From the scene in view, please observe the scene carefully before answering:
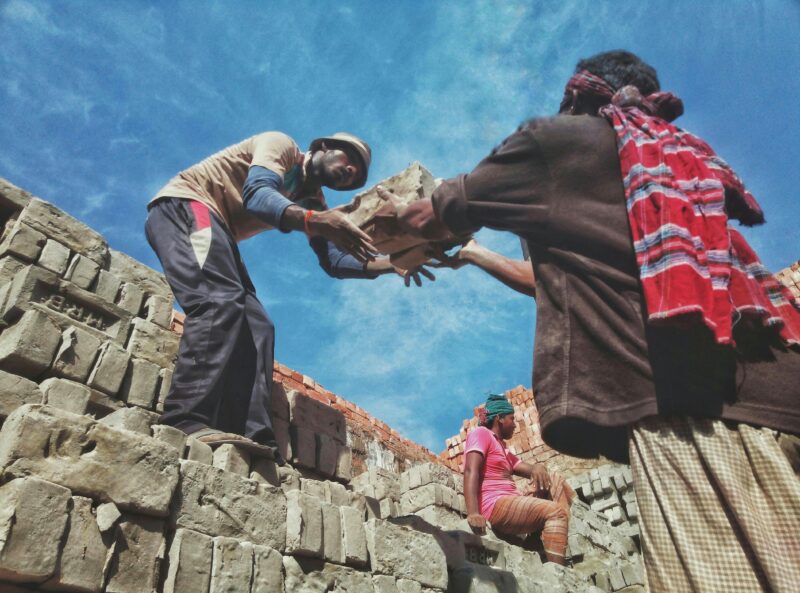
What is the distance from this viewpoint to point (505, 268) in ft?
8.98

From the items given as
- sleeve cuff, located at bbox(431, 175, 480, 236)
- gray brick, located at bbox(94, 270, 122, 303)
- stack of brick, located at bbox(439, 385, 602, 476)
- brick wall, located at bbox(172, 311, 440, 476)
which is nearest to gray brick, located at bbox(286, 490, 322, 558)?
sleeve cuff, located at bbox(431, 175, 480, 236)

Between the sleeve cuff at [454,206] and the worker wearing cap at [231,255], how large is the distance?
1.28 m

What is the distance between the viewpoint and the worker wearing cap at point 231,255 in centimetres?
321

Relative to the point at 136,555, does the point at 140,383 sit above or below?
above

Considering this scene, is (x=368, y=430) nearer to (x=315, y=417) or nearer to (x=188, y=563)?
(x=315, y=417)

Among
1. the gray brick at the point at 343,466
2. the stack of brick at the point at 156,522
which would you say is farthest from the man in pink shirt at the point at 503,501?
the stack of brick at the point at 156,522

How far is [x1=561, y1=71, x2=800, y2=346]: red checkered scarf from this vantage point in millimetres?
1576

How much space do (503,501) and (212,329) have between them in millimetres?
2475

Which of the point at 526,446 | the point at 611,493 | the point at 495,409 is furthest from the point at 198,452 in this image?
the point at 526,446

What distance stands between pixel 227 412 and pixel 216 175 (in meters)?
1.56

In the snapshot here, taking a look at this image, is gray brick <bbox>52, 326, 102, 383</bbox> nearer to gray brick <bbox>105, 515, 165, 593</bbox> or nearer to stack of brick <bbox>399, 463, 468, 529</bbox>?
gray brick <bbox>105, 515, 165, 593</bbox>

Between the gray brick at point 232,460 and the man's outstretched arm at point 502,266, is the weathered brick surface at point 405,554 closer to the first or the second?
the gray brick at point 232,460

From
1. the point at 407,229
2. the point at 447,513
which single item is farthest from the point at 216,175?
the point at 447,513

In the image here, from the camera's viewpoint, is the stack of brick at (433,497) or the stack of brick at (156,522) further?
the stack of brick at (433,497)
